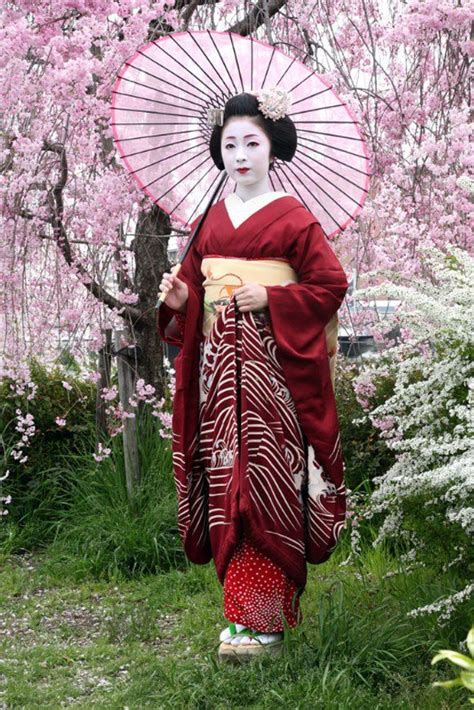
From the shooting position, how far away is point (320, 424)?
316cm

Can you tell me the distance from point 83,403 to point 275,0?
7.07 feet

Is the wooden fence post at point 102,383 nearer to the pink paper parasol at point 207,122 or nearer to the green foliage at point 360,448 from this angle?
the green foliage at point 360,448

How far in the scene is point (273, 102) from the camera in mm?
3160

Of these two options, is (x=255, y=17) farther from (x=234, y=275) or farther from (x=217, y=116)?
(x=234, y=275)

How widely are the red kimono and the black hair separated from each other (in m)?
0.18

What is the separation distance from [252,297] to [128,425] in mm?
1730

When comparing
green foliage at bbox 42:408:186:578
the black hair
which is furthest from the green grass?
the black hair

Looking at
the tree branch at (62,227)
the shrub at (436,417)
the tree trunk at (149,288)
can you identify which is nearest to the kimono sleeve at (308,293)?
the shrub at (436,417)

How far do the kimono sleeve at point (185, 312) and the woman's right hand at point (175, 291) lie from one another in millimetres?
39

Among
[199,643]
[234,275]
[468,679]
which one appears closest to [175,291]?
[234,275]

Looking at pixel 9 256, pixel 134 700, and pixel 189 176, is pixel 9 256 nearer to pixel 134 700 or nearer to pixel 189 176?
pixel 189 176

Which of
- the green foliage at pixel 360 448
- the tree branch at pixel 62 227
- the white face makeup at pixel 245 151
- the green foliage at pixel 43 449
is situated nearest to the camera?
the white face makeup at pixel 245 151

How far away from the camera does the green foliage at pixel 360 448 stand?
15.1 ft

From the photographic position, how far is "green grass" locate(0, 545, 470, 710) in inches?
114
